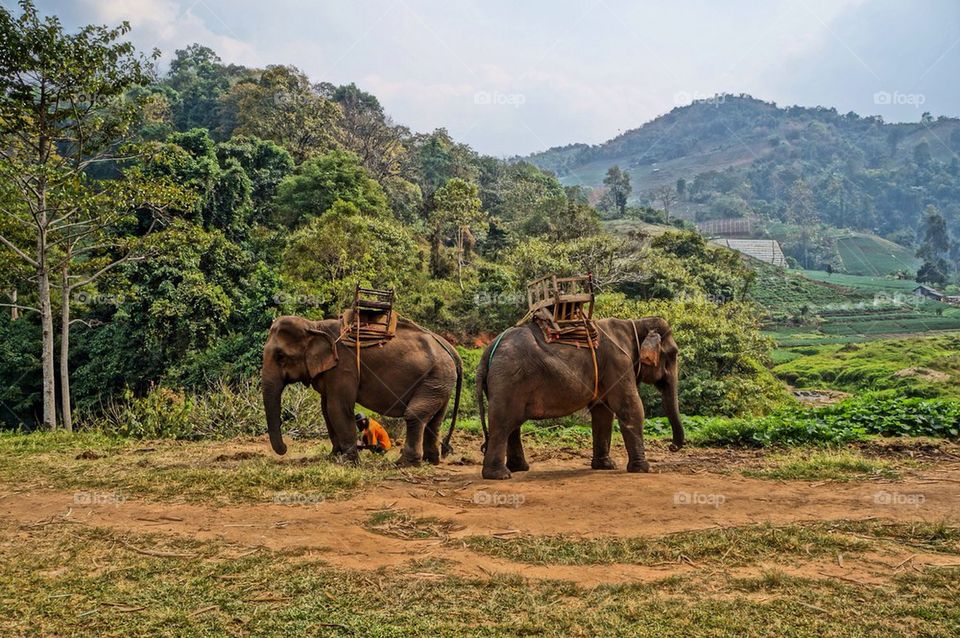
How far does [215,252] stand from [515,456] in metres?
20.6

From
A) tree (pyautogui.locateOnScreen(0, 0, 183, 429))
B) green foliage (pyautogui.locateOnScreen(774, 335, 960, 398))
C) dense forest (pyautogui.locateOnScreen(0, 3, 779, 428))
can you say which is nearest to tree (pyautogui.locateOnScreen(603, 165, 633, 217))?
green foliage (pyautogui.locateOnScreen(774, 335, 960, 398))

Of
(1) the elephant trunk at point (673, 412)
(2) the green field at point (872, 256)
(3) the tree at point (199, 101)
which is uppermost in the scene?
(3) the tree at point (199, 101)

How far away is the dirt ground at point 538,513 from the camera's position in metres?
5.85

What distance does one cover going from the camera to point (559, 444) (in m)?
13.9

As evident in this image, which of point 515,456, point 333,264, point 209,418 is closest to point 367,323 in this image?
point 515,456

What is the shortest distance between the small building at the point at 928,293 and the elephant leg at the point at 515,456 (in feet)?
309

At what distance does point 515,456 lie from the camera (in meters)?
10.5

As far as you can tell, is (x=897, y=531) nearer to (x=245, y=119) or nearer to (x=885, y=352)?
(x=885, y=352)

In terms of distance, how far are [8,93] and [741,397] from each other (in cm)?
2206

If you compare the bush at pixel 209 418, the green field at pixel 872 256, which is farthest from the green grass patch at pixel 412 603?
the green field at pixel 872 256

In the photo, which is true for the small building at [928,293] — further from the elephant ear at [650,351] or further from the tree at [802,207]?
the elephant ear at [650,351]

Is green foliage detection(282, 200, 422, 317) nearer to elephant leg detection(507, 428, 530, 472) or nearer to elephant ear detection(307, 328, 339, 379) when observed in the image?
elephant ear detection(307, 328, 339, 379)

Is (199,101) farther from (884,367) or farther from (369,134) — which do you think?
(884,367)

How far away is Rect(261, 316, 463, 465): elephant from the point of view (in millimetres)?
10547
